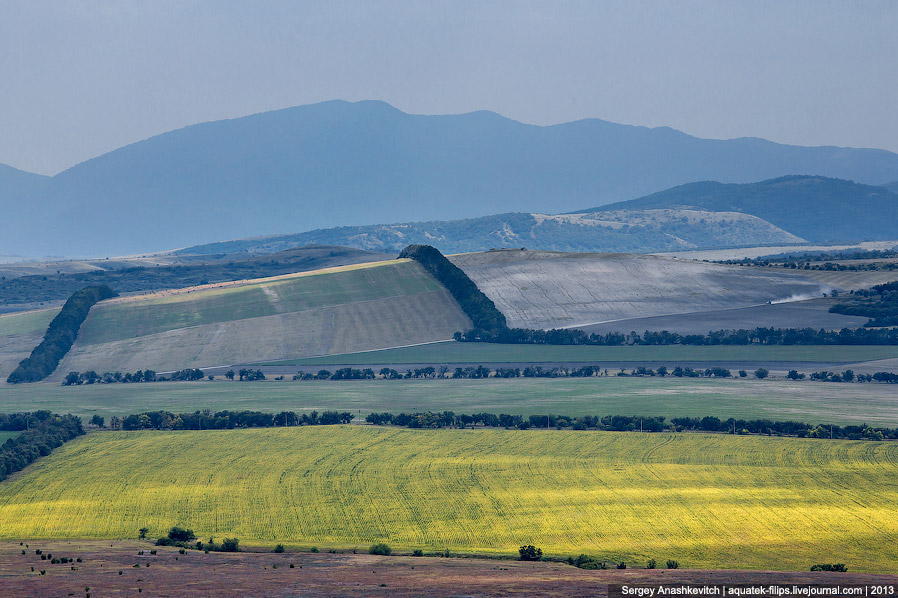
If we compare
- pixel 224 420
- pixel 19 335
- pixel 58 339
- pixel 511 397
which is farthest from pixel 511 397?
pixel 19 335

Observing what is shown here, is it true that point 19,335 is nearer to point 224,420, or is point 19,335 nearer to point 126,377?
point 126,377

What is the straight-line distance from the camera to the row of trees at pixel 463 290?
153 metres

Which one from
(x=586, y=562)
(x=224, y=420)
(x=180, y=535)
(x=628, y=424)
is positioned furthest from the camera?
(x=224, y=420)

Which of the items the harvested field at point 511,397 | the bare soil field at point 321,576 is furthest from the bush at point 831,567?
the harvested field at point 511,397

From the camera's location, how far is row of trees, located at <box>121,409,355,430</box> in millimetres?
93562

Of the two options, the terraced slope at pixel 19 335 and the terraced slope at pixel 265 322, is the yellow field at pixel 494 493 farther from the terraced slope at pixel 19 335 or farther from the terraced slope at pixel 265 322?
the terraced slope at pixel 19 335

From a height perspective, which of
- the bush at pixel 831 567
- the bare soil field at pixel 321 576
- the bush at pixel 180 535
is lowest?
the bush at pixel 180 535

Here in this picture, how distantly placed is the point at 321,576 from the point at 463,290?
399 feet

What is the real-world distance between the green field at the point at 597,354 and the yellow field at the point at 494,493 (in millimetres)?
44288

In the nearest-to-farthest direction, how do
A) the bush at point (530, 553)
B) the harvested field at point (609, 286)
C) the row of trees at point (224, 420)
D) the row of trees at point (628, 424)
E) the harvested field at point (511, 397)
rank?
the bush at point (530, 553), the row of trees at point (628, 424), the harvested field at point (511, 397), the row of trees at point (224, 420), the harvested field at point (609, 286)

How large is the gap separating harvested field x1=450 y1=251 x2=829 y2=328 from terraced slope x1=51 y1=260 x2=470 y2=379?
36.5ft

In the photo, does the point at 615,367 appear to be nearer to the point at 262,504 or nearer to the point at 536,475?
the point at 536,475

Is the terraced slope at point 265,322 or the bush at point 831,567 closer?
the bush at point 831,567

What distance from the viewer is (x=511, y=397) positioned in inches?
4107
